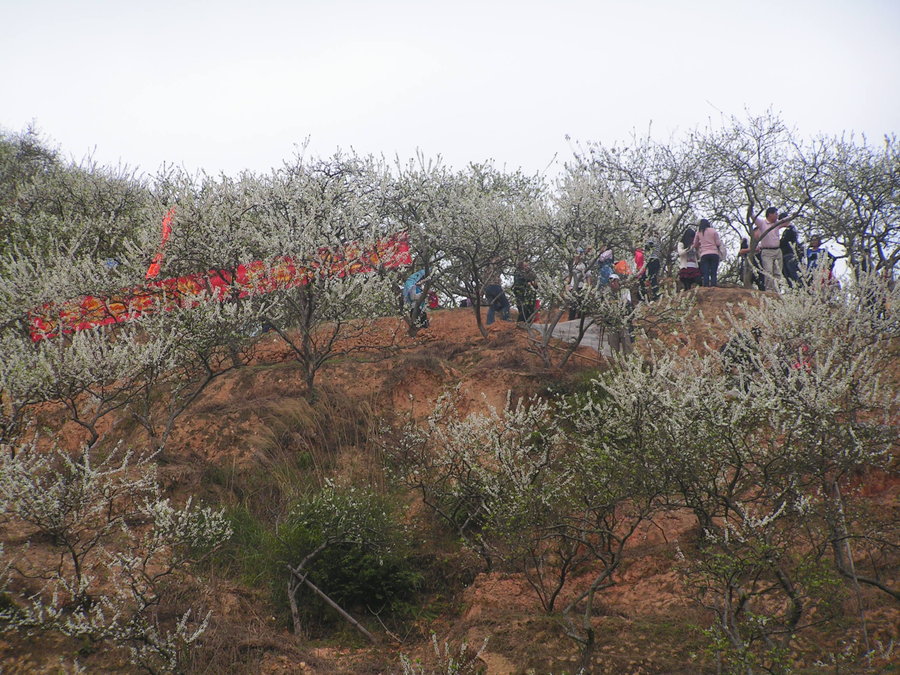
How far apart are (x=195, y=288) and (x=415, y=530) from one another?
6.70 meters

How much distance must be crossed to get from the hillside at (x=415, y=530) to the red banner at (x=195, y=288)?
2.33 metres

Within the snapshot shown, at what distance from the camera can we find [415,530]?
10820mm

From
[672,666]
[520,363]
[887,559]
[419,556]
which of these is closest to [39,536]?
[419,556]

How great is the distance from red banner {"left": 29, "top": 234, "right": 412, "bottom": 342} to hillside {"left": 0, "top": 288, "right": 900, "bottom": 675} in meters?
2.33

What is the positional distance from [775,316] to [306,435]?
8.99 meters

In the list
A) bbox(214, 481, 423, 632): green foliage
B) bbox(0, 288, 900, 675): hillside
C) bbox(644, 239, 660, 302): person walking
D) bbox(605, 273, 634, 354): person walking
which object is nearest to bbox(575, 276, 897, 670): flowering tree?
bbox(0, 288, 900, 675): hillside

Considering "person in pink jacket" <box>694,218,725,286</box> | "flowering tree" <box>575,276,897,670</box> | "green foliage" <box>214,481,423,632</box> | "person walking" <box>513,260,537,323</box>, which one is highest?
"person in pink jacket" <box>694,218,725,286</box>

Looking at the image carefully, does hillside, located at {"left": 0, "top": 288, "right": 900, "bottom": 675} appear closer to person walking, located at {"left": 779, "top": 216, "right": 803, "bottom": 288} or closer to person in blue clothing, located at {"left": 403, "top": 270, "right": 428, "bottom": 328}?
person in blue clothing, located at {"left": 403, "top": 270, "right": 428, "bottom": 328}

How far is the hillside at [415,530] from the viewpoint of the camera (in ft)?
24.3

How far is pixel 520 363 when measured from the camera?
15633 mm

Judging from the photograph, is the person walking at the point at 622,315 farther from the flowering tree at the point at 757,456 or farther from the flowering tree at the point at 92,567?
the flowering tree at the point at 92,567

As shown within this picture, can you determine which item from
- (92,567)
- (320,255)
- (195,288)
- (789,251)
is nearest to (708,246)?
(789,251)

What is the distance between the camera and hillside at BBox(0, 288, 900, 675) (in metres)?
7.41

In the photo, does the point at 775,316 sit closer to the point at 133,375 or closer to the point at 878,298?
the point at 878,298
